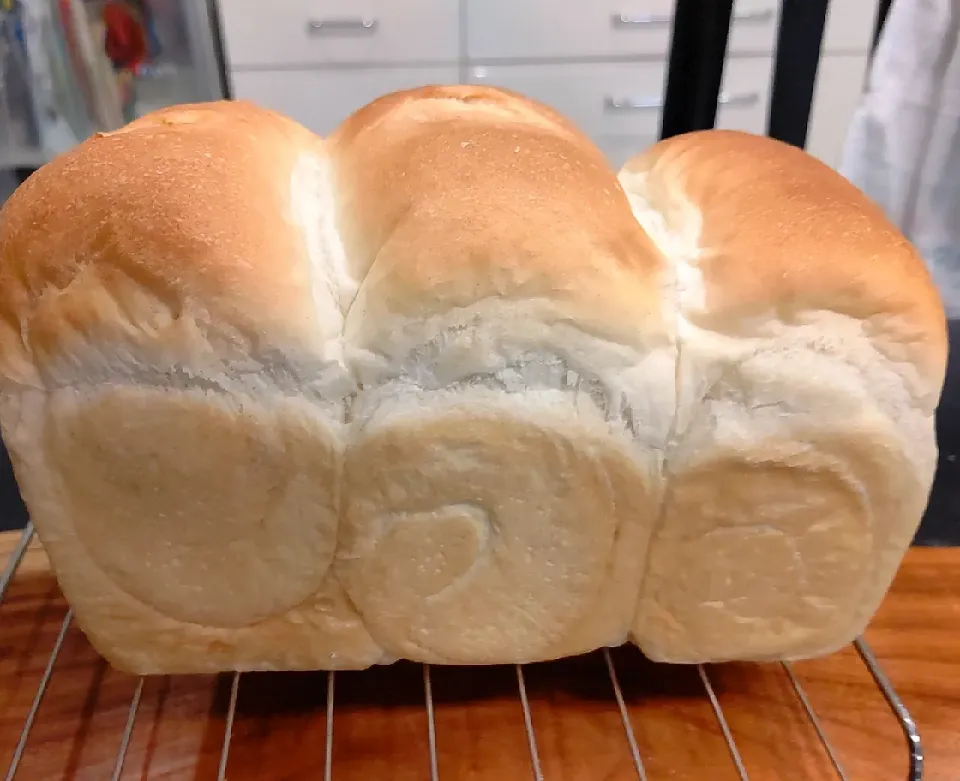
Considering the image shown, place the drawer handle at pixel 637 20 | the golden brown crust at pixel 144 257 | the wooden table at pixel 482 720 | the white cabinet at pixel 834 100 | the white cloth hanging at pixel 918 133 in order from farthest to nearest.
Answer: the white cabinet at pixel 834 100, the drawer handle at pixel 637 20, the white cloth hanging at pixel 918 133, the wooden table at pixel 482 720, the golden brown crust at pixel 144 257

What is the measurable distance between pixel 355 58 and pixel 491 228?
67.8 inches

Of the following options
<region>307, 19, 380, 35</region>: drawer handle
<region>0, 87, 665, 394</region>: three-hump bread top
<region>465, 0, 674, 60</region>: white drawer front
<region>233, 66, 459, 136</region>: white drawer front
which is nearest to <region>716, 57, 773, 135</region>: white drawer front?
<region>465, 0, 674, 60</region>: white drawer front

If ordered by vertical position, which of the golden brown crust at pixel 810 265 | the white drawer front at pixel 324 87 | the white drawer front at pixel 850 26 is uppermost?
the golden brown crust at pixel 810 265

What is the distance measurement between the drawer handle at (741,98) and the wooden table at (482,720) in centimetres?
169

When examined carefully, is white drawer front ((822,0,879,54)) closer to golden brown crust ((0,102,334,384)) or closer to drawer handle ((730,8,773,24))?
drawer handle ((730,8,773,24))

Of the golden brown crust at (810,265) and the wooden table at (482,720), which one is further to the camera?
the wooden table at (482,720)

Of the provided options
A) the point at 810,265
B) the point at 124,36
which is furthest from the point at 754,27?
the point at 810,265

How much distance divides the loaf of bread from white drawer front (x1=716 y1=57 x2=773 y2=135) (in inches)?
64.8

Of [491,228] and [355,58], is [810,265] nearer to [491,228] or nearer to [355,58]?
[491,228]

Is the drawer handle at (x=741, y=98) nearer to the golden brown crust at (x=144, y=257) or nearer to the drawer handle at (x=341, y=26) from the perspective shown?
the drawer handle at (x=341, y=26)

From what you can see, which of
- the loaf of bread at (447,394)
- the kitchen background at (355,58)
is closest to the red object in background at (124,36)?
the kitchen background at (355,58)

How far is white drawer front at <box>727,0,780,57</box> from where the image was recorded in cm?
215

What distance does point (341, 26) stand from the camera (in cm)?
209

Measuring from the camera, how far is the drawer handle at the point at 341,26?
208cm
